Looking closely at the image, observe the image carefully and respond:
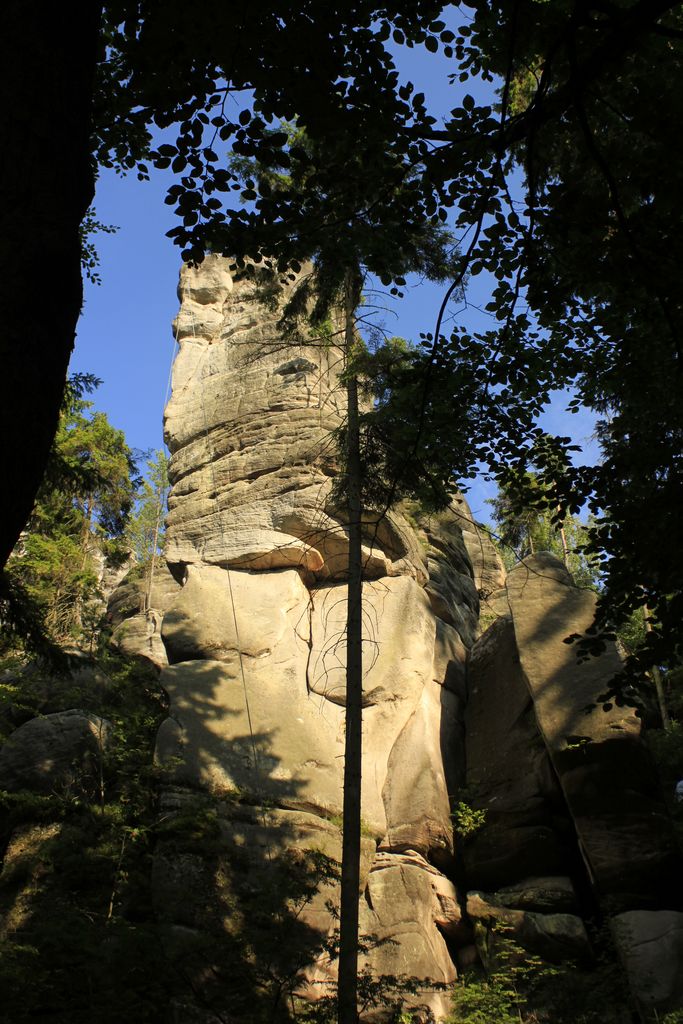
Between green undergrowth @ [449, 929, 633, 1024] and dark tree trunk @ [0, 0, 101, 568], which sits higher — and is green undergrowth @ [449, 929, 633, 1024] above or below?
below

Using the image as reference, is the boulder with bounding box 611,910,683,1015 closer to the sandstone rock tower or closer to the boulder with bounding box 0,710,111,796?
the sandstone rock tower

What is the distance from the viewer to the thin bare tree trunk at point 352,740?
8883mm

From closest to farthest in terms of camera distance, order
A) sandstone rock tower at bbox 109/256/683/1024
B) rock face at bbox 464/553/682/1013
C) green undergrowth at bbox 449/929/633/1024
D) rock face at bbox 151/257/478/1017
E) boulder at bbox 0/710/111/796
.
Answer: green undergrowth at bbox 449/929/633/1024
sandstone rock tower at bbox 109/256/683/1024
rock face at bbox 464/553/682/1013
boulder at bbox 0/710/111/796
rock face at bbox 151/257/478/1017

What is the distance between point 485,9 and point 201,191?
2.06m

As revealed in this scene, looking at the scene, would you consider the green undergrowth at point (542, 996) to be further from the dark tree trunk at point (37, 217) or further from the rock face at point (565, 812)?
the dark tree trunk at point (37, 217)

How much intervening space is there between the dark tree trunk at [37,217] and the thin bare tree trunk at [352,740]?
738 centimetres

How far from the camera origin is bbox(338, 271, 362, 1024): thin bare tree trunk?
8.88 m

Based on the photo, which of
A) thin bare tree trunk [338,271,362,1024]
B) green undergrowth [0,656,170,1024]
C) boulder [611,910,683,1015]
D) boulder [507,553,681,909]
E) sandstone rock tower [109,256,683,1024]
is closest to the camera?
green undergrowth [0,656,170,1024]

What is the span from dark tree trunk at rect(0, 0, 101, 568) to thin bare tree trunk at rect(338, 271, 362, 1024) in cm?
738

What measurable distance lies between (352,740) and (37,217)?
29.5ft

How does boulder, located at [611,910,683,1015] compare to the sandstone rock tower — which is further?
the sandstone rock tower

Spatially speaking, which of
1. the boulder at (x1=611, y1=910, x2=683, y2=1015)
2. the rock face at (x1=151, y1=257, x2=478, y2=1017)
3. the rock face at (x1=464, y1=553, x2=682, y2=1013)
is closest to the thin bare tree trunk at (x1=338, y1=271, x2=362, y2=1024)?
the rock face at (x1=151, y1=257, x2=478, y2=1017)

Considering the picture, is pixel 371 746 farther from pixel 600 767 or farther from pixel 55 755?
pixel 55 755

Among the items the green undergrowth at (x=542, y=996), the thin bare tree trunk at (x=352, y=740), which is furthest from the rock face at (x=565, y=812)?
the thin bare tree trunk at (x=352, y=740)
